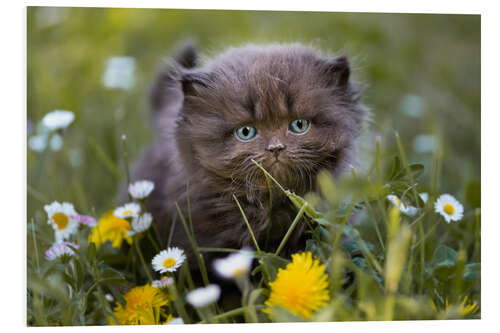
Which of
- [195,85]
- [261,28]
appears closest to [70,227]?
[195,85]

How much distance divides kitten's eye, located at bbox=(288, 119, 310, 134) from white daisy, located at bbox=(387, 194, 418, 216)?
12.7 inches

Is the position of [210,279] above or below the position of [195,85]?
below

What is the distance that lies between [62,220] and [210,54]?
0.80 meters

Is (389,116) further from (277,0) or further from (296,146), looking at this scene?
(296,146)

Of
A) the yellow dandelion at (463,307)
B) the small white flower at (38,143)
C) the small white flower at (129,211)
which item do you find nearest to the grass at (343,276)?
the yellow dandelion at (463,307)

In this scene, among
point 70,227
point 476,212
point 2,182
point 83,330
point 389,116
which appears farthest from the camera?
point 389,116

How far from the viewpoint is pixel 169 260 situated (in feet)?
5.14

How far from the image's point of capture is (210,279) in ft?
5.41

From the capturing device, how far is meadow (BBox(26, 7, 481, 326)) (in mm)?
1423

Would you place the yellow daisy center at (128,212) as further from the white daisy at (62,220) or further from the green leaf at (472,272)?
the green leaf at (472,272)

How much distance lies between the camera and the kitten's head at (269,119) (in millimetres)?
1520

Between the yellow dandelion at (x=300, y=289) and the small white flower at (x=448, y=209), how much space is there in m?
0.50

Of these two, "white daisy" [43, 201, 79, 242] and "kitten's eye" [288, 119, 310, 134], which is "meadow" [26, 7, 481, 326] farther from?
"kitten's eye" [288, 119, 310, 134]
